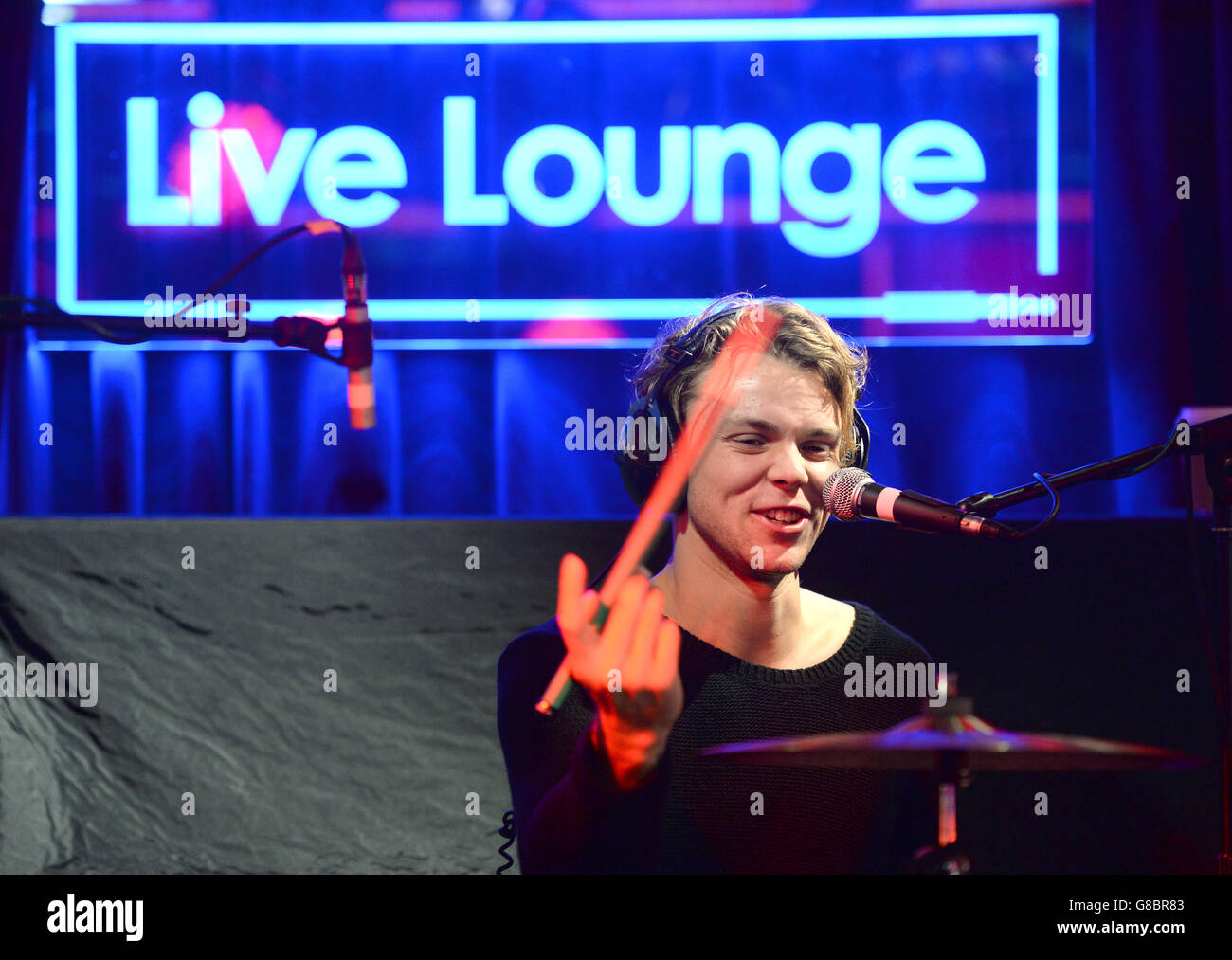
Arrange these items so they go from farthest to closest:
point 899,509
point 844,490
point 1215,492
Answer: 1. point 1215,492
2. point 844,490
3. point 899,509

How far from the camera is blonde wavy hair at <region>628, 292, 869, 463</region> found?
2318mm

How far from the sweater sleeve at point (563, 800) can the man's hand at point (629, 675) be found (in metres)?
0.07

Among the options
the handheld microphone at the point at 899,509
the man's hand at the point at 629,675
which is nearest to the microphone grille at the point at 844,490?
the handheld microphone at the point at 899,509

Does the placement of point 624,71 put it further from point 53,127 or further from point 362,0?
point 53,127

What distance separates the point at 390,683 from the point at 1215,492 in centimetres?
176

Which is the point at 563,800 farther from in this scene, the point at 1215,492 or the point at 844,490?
the point at 1215,492

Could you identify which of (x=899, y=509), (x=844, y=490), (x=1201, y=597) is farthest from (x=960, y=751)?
(x=1201, y=597)

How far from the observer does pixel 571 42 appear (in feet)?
11.5

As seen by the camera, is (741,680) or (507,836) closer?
(741,680)

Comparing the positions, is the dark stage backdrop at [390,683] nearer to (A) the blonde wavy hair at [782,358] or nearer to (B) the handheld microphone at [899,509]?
(A) the blonde wavy hair at [782,358]

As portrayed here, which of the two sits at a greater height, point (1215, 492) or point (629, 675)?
point (1215, 492)

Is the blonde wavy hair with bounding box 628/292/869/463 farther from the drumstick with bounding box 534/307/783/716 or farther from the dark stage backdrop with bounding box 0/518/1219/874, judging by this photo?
the dark stage backdrop with bounding box 0/518/1219/874

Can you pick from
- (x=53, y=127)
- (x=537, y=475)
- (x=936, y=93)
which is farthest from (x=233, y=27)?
(x=936, y=93)
